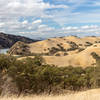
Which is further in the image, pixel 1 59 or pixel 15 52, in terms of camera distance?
pixel 15 52

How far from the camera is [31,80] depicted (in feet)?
96.7

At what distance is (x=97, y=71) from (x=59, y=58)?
51665 millimetres

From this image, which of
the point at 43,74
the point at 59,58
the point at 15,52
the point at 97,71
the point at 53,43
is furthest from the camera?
the point at 53,43

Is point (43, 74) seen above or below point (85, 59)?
above

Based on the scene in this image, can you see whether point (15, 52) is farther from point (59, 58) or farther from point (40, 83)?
point (40, 83)

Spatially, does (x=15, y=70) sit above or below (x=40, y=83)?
above

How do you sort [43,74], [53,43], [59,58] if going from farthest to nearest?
[53,43] < [59,58] < [43,74]

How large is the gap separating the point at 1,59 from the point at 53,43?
165068mm

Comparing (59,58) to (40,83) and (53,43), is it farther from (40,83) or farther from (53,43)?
(53,43)

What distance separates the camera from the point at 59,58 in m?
84.4

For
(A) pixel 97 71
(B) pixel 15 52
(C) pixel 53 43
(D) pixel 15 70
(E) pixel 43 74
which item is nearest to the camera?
(D) pixel 15 70

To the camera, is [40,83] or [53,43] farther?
[53,43]

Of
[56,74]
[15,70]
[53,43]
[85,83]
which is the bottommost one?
[53,43]

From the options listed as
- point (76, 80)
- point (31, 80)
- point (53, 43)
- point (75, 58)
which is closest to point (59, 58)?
point (75, 58)
